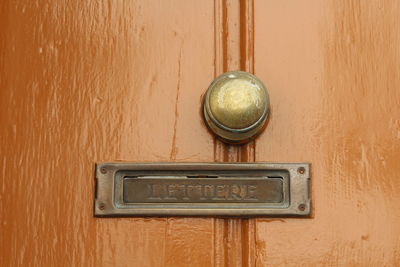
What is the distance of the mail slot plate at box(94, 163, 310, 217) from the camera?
0.57 metres

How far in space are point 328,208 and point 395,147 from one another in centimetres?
9

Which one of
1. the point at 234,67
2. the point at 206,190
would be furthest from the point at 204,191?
the point at 234,67

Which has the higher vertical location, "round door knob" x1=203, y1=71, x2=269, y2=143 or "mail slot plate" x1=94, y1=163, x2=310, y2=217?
"round door knob" x1=203, y1=71, x2=269, y2=143

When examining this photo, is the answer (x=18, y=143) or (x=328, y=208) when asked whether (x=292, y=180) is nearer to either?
(x=328, y=208)

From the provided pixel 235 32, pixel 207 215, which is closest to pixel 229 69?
pixel 235 32

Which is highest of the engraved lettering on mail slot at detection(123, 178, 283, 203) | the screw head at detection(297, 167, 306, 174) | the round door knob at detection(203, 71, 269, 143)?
the round door knob at detection(203, 71, 269, 143)

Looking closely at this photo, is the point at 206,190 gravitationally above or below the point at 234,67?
below

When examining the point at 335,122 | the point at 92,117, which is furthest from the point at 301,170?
the point at 92,117

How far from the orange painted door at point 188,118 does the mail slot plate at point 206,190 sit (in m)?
0.01

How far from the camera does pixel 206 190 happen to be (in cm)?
57

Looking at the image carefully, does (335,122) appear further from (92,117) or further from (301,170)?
(92,117)

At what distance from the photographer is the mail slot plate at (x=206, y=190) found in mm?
567

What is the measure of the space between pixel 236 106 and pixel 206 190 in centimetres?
9

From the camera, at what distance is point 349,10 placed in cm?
60
